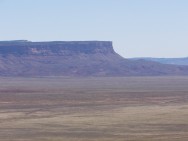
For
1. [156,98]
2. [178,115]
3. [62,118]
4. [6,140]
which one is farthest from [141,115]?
[156,98]

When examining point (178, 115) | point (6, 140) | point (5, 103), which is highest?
point (5, 103)

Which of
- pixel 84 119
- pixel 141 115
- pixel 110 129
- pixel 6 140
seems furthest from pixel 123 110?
pixel 6 140

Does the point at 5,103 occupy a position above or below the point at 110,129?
above

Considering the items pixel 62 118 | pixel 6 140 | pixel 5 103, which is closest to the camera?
pixel 6 140

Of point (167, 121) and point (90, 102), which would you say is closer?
point (167, 121)

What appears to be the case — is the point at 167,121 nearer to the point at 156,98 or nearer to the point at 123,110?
the point at 123,110

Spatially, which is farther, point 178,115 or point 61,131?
point 178,115

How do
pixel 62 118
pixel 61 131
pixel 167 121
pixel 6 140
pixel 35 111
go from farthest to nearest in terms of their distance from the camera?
pixel 35 111 → pixel 62 118 → pixel 167 121 → pixel 61 131 → pixel 6 140

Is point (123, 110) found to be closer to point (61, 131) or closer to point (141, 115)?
point (141, 115)

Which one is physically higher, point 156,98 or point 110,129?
point 156,98
